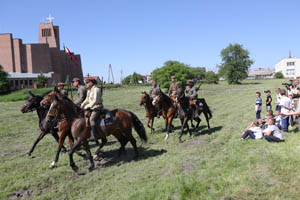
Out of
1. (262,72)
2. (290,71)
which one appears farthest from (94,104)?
(262,72)

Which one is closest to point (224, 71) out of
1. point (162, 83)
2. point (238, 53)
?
point (238, 53)

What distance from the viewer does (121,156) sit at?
900 cm

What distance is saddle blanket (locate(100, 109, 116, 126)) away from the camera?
26.1 feet

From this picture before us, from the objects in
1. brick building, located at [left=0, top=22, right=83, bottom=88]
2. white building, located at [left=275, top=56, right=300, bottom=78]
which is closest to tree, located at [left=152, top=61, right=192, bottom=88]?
brick building, located at [left=0, top=22, right=83, bottom=88]

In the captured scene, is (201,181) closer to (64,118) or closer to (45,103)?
(64,118)

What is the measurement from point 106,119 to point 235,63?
88.0 meters

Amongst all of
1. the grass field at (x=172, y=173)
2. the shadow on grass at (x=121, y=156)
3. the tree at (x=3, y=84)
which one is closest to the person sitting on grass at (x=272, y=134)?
the grass field at (x=172, y=173)

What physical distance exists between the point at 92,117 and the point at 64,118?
1276mm

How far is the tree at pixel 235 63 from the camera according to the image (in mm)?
88181

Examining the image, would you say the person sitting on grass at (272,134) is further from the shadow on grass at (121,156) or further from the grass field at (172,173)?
the shadow on grass at (121,156)

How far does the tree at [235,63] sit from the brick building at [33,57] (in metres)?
51.9

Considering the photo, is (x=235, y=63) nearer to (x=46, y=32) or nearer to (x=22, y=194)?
(x=46, y=32)

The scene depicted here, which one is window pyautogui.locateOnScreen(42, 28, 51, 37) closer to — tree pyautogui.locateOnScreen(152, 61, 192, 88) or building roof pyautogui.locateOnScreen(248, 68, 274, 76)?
tree pyautogui.locateOnScreen(152, 61, 192, 88)

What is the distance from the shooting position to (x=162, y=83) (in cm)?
5175
